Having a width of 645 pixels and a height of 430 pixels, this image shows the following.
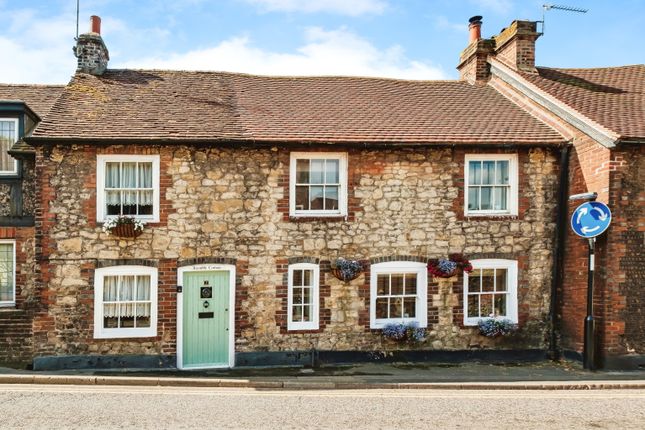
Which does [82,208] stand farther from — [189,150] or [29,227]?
[189,150]

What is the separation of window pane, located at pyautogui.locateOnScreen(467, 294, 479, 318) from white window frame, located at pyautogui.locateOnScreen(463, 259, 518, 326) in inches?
4.4

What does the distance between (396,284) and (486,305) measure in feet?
7.22

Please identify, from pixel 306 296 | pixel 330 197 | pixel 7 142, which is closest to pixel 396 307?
pixel 306 296

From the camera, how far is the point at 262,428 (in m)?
7.06

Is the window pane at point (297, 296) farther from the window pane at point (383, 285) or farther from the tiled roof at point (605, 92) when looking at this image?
the tiled roof at point (605, 92)

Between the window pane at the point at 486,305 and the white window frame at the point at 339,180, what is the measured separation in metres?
3.81

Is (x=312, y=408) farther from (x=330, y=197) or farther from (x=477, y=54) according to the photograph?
(x=477, y=54)

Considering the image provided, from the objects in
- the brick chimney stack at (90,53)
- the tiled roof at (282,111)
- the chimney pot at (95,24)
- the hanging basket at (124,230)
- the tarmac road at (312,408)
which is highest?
the chimney pot at (95,24)

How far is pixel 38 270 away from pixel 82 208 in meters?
1.54

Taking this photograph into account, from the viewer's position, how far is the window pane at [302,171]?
1192 centimetres

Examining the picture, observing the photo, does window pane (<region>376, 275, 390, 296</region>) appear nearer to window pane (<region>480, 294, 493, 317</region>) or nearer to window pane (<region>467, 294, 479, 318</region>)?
window pane (<region>467, 294, 479, 318</region>)

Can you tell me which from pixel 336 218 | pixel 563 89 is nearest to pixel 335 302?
pixel 336 218

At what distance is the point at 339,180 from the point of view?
12.0m

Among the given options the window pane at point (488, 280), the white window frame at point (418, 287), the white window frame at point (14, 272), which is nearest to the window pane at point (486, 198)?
the window pane at point (488, 280)
